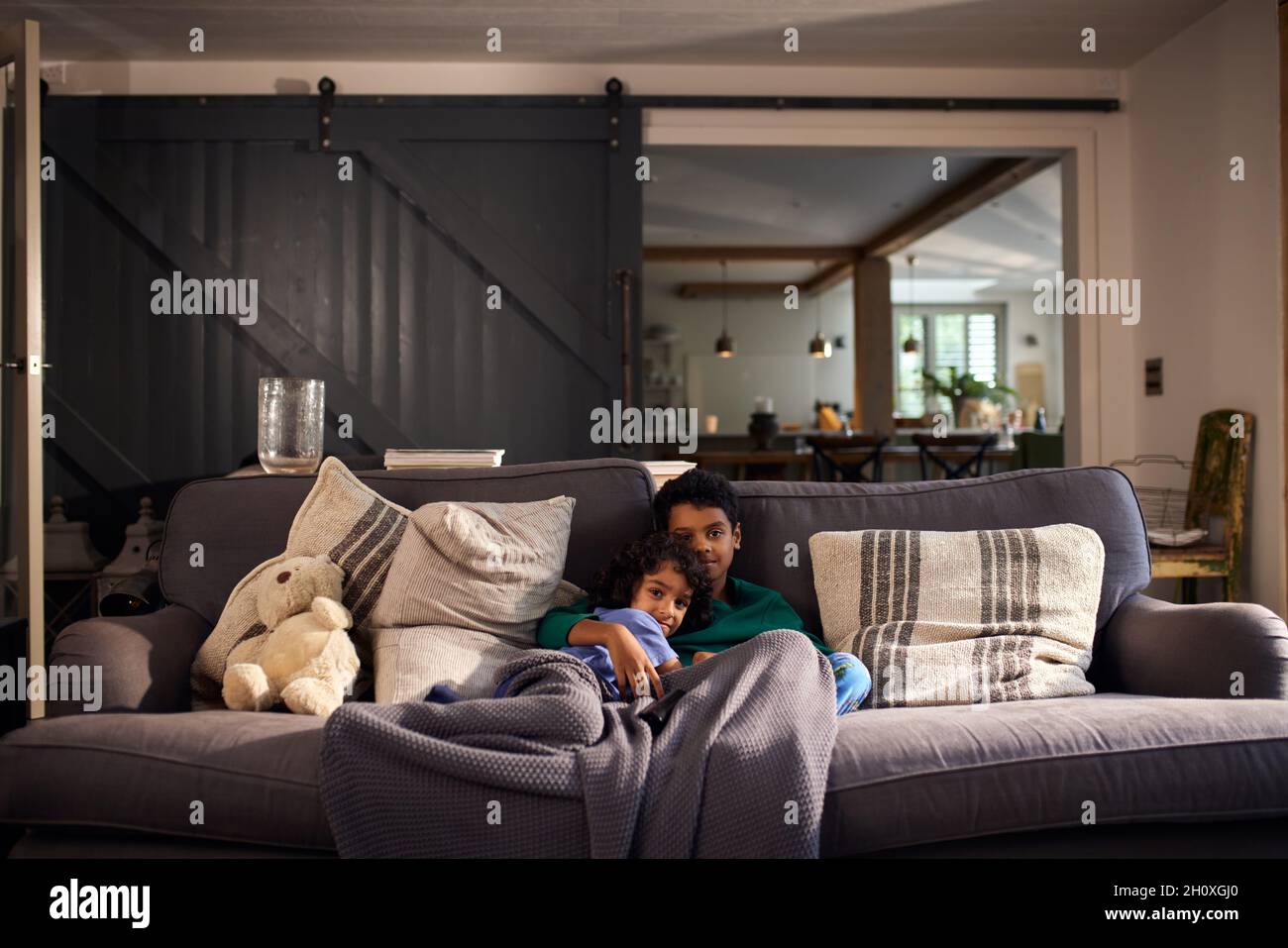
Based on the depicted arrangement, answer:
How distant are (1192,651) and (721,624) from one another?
0.91 m

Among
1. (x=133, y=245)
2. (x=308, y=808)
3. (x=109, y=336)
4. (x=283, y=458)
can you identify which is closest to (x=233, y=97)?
(x=133, y=245)

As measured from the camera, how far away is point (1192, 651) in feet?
6.84

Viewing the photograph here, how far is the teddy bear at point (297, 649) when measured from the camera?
194 centimetres

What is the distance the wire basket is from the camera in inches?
174

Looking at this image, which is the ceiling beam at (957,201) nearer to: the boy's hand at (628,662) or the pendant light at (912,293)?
the pendant light at (912,293)

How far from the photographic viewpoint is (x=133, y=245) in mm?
4684

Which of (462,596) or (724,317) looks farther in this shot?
(724,317)

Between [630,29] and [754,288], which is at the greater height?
[754,288]

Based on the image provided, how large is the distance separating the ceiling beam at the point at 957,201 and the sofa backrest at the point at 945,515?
11.2 ft

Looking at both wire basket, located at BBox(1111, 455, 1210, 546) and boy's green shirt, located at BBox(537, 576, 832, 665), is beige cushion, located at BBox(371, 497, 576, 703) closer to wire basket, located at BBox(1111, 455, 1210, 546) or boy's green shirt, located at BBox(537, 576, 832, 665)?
boy's green shirt, located at BBox(537, 576, 832, 665)

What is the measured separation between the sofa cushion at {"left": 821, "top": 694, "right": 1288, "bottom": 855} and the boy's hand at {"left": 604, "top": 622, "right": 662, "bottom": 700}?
36cm

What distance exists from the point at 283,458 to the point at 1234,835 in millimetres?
2349

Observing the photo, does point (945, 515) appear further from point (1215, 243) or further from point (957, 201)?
point (957, 201)

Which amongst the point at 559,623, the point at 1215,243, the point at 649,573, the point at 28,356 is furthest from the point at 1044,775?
the point at 1215,243
